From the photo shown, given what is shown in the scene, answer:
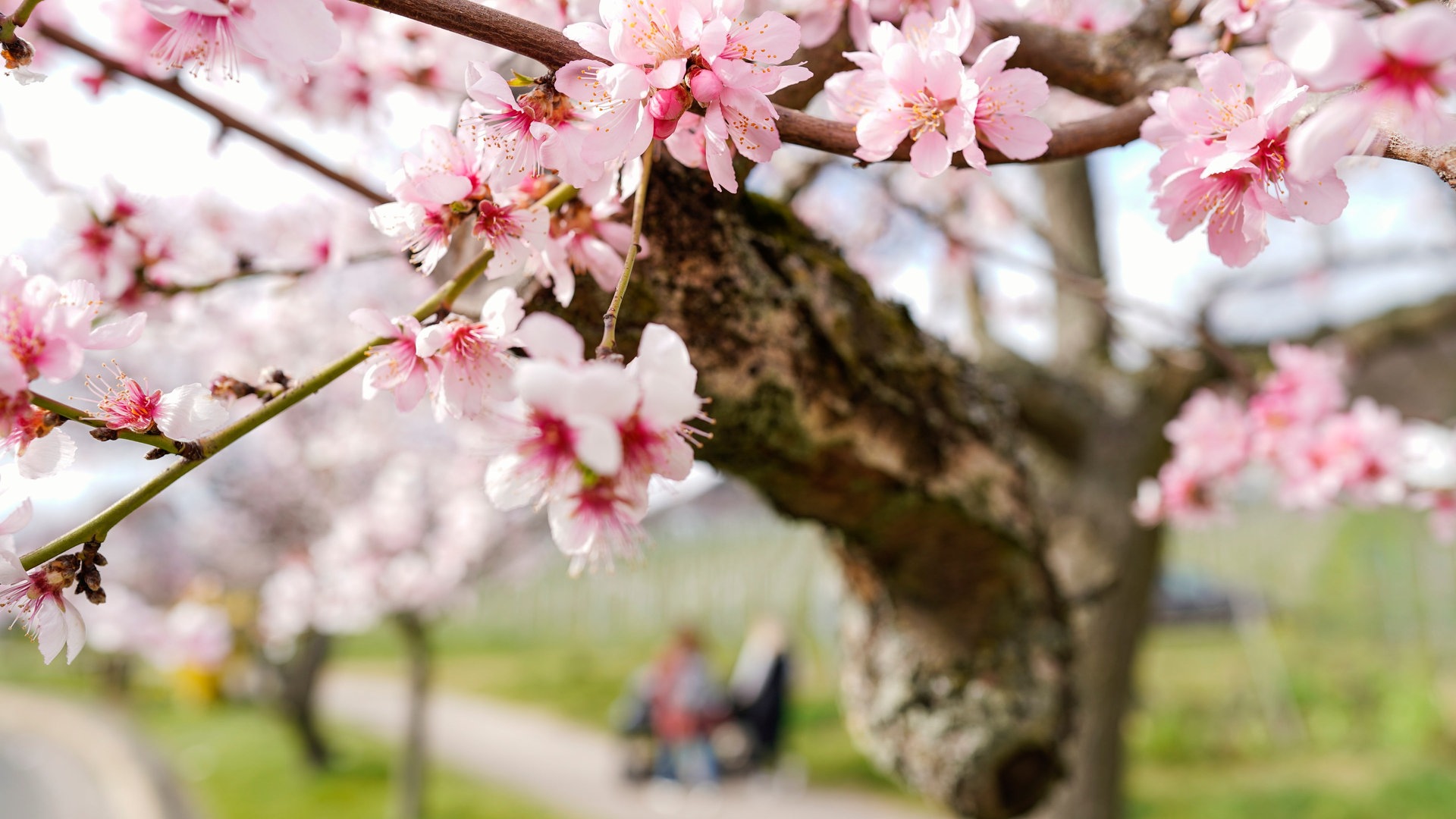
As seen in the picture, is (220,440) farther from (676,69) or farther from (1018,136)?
(1018,136)

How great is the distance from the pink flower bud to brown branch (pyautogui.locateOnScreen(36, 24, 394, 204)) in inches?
35.3

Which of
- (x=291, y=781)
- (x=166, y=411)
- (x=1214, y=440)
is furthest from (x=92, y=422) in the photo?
(x=291, y=781)

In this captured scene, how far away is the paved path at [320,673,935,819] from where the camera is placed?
234 inches

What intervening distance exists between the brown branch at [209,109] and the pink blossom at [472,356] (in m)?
0.80

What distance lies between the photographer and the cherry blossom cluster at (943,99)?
750 mm

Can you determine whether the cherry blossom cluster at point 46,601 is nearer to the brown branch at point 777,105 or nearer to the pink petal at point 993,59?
the brown branch at point 777,105

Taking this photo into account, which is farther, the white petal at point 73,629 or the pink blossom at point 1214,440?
the pink blossom at point 1214,440

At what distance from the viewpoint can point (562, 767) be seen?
7289 mm

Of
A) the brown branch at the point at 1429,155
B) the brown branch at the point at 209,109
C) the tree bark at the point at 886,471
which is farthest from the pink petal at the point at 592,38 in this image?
the brown branch at the point at 209,109

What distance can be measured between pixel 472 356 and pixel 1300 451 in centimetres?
235

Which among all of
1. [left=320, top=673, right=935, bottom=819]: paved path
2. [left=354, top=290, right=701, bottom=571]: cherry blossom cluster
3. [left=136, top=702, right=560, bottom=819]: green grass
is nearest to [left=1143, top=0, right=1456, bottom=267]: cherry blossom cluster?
[left=354, top=290, right=701, bottom=571]: cherry blossom cluster

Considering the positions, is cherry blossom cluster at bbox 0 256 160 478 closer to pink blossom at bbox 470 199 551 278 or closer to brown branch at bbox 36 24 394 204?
pink blossom at bbox 470 199 551 278

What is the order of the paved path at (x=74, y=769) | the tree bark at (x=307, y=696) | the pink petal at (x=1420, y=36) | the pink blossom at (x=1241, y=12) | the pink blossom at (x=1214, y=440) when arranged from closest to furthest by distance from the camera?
the pink petal at (x=1420, y=36), the pink blossom at (x=1241, y=12), the pink blossom at (x=1214, y=440), the paved path at (x=74, y=769), the tree bark at (x=307, y=696)

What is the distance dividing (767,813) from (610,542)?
19.4ft
